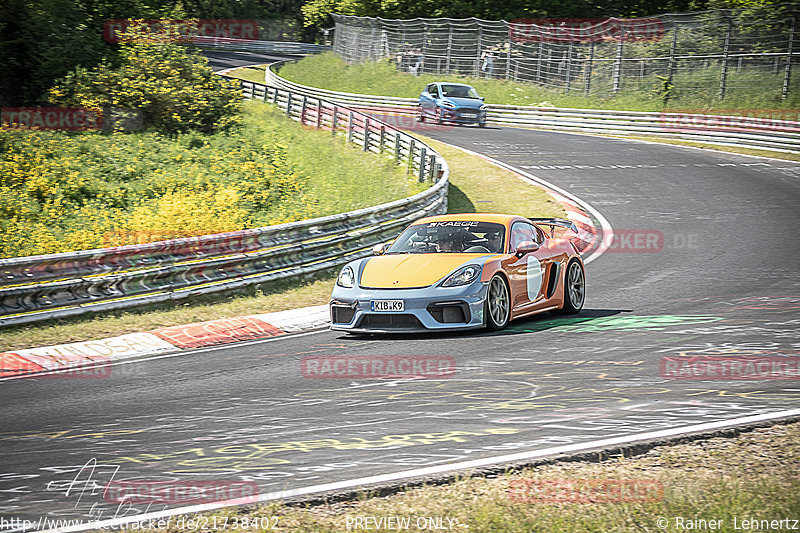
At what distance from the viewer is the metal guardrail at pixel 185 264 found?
11.4 metres

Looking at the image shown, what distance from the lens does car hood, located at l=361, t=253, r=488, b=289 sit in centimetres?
961

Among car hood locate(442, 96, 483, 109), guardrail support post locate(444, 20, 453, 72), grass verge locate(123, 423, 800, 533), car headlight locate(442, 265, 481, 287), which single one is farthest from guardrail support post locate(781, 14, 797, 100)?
grass verge locate(123, 423, 800, 533)

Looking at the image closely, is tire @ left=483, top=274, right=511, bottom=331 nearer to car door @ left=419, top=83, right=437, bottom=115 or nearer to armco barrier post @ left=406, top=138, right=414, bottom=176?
armco barrier post @ left=406, top=138, right=414, bottom=176

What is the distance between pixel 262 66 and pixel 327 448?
60933mm

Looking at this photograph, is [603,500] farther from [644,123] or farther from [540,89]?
[540,89]

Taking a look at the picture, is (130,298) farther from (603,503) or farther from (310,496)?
(603,503)

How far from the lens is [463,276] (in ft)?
31.3

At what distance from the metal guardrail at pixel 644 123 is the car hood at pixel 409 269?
886 inches

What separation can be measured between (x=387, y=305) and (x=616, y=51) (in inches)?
1323

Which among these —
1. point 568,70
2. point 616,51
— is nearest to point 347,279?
point 616,51

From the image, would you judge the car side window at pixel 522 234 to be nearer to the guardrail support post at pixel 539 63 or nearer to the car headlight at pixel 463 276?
the car headlight at pixel 463 276

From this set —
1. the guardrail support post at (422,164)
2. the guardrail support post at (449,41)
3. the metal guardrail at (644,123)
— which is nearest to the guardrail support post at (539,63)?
the metal guardrail at (644,123)

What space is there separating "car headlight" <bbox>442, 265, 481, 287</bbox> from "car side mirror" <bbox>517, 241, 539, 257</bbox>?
0.93 meters

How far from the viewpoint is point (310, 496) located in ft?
15.3
